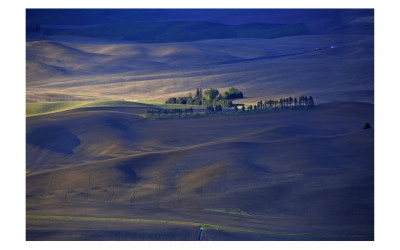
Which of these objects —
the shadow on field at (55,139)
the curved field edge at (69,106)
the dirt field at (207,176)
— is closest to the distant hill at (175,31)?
the curved field edge at (69,106)

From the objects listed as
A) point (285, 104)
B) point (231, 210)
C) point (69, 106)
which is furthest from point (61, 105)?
point (231, 210)

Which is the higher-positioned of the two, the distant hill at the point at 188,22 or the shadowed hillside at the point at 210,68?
the distant hill at the point at 188,22

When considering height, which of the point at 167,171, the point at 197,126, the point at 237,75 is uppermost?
the point at 237,75

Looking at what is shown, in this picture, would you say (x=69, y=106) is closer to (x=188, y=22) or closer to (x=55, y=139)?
→ (x=55, y=139)

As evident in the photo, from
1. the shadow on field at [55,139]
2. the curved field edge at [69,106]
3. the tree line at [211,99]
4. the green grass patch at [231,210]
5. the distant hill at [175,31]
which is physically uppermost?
the distant hill at [175,31]

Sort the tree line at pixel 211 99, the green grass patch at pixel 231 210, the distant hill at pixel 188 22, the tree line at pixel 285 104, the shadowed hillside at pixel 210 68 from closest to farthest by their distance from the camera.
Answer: the green grass patch at pixel 231 210 → the tree line at pixel 285 104 → the tree line at pixel 211 99 → the shadowed hillside at pixel 210 68 → the distant hill at pixel 188 22

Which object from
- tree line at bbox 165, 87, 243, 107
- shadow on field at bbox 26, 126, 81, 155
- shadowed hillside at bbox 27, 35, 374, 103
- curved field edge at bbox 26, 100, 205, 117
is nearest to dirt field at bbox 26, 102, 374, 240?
shadow on field at bbox 26, 126, 81, 155

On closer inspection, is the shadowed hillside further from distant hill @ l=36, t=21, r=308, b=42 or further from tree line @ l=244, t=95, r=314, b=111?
distant hill @ l=36, t=21, r=308, b=42

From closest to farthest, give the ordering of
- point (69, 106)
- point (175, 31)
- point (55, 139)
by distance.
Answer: point (55, 139) < point (69, 106) < point (175, 31)

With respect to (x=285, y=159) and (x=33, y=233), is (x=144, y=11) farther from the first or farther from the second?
(x=33, y=233)

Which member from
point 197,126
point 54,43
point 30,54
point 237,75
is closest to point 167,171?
point 197,126

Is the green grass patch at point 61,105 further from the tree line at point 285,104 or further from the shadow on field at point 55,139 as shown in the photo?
Answer: the tree line at point 285,104
